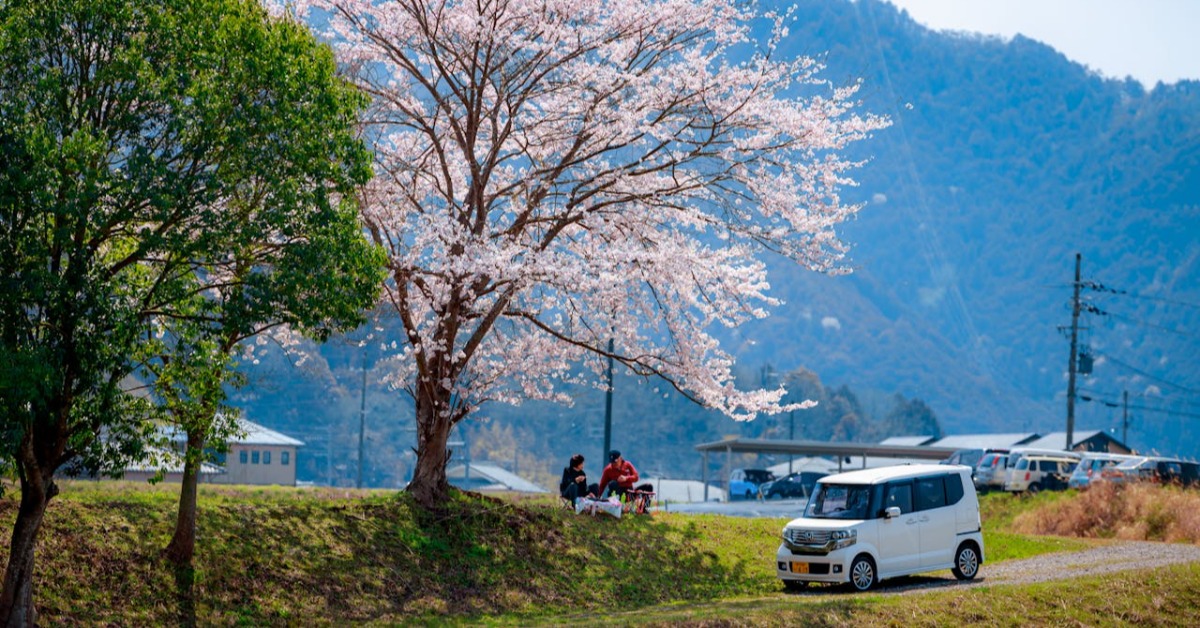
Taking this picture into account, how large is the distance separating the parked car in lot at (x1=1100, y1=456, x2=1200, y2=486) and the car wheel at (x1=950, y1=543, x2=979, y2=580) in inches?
560

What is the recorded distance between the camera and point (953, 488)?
61.4 feet

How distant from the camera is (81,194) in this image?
11.8 meters

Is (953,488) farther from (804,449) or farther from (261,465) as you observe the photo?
(261,465)

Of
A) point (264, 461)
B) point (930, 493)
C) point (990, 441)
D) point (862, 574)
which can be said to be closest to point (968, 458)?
point (930, 493)

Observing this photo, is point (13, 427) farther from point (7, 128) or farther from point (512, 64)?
point (512, 64)

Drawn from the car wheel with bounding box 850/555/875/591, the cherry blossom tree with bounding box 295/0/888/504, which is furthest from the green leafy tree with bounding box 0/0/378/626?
the car wheel with bounding box 850/555/875/591

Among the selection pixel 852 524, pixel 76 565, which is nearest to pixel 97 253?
pixel 76 565

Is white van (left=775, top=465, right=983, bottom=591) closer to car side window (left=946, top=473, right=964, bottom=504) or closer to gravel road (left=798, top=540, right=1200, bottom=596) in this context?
car side window (left=946, top=473, right=964, bottom=504)

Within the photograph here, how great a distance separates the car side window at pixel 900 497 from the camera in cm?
1808

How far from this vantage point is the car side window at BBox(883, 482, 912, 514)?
18.1m

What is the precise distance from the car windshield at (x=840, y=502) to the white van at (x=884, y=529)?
1cm

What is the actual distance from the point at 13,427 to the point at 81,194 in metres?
2.23

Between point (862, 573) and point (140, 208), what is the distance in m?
10.8

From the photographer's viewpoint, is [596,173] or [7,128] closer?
[7,128]
